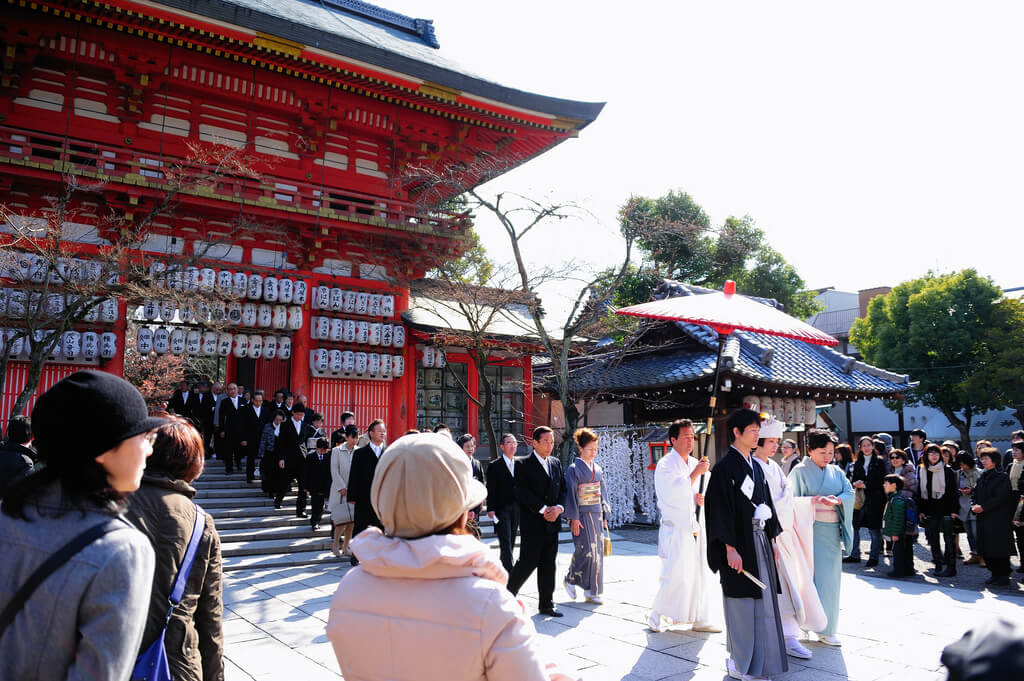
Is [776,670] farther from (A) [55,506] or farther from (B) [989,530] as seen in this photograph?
(B) [989,530]

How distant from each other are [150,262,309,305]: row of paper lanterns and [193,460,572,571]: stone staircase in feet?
10.7

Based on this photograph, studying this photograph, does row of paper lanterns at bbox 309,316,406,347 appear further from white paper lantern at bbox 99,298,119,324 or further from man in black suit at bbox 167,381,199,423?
white paper lantern at bbox 99,298,119,324

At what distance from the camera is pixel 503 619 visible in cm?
170

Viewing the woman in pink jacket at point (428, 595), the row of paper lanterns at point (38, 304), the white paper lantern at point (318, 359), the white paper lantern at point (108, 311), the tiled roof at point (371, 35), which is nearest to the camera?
the woman in pink jacket at point (428, 595)

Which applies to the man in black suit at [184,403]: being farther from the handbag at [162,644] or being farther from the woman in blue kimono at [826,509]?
the handbag at [162,644]

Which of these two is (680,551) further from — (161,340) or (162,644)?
(161,340)

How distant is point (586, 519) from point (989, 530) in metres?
5.30

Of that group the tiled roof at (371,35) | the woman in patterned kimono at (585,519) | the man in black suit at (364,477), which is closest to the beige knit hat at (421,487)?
the woman in patterned kimono at (585,519)

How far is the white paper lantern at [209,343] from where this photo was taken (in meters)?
13.1

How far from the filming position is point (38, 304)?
9789mm

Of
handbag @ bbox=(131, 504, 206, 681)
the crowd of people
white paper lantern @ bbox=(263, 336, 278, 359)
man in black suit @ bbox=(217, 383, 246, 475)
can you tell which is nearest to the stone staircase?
man in black suit @ bbox=(217, 383, 246, 475)

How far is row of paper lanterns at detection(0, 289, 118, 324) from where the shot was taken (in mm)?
10147

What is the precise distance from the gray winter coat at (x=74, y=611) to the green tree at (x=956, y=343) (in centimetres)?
2618

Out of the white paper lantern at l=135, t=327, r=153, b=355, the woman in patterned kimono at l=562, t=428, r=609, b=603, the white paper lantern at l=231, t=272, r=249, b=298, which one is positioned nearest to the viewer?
the woman in patterned kimono at l=562, t=428, r=609, b=603
